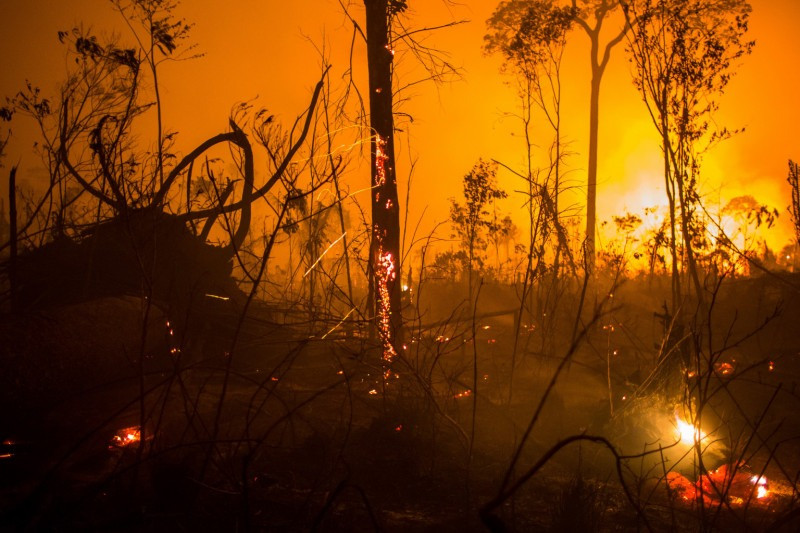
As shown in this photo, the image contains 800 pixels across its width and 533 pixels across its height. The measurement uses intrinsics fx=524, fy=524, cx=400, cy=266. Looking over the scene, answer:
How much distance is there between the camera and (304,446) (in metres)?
3.84

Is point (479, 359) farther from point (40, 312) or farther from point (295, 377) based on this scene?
point (40, 312)

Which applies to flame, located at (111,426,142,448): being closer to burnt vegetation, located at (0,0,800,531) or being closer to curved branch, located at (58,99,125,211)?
burnt vegetation, located at (0,0,800,531)

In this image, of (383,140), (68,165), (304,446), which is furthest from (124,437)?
(383,140)

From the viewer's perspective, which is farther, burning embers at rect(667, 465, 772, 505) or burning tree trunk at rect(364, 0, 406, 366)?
burning tree trunk at rect(364, 0, 406, 366)

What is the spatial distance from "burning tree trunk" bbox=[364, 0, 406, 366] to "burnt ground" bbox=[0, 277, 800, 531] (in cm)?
185

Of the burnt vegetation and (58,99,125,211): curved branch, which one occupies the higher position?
(58,99,125,211): curved branch

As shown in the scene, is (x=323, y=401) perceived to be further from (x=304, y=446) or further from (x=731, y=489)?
(x=731, y=489)

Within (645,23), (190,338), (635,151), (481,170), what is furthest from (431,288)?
(635,151)

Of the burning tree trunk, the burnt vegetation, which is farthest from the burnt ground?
the burning tree trunk

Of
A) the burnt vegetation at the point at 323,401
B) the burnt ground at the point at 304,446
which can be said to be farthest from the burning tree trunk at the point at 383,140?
the burnt ground at the point at 304,446

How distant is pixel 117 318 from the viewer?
4.56 metres

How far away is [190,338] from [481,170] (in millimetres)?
8958

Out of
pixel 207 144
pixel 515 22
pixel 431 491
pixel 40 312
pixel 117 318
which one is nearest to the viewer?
pixel 431 491

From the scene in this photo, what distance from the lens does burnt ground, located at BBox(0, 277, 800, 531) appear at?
2.68 meters
